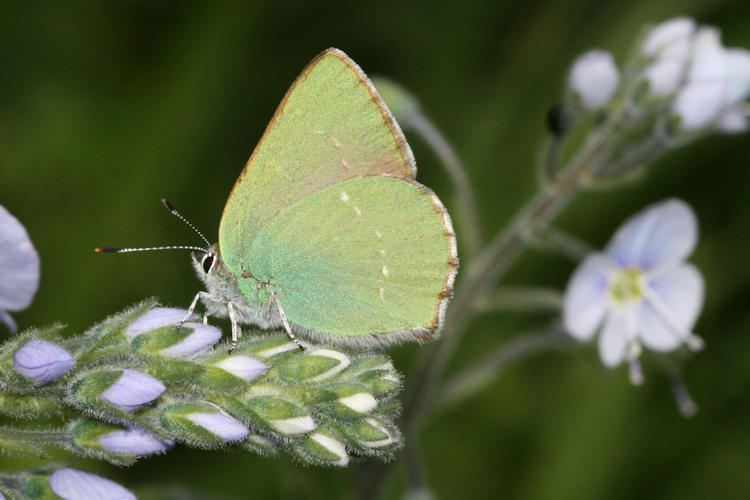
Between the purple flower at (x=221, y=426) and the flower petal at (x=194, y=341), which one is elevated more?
the flower petal at (x=194, y=341)

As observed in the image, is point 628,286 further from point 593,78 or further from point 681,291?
point 593,78

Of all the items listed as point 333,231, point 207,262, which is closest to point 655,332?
point 333,231

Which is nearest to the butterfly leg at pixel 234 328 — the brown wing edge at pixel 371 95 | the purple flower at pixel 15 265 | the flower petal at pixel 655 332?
the brown wing edge at pixel 371 95

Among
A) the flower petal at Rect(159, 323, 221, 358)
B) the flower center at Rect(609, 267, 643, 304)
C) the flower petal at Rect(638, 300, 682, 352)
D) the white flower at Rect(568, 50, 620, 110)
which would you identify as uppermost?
the white flower at Rect(568, 50, 620, 110)

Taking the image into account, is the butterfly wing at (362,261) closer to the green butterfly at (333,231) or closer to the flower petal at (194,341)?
the green butterfly at (333,231)

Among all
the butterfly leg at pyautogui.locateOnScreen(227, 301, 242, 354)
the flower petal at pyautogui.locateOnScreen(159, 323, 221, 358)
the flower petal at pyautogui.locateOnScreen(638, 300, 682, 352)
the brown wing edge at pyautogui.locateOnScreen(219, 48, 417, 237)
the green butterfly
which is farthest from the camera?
the flower petal at pyautogui.locateOnScreen(638, 300, 682, 352)

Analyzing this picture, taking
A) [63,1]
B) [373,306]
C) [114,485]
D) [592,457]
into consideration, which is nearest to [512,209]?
[592,457]

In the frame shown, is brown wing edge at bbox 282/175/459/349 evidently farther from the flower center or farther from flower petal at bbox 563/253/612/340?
the flower center

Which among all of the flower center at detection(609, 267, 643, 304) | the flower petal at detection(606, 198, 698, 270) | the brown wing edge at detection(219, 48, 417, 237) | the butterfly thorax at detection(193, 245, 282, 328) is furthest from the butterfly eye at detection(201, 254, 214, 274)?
the flower center at detection(609, 267, 643, 304)
